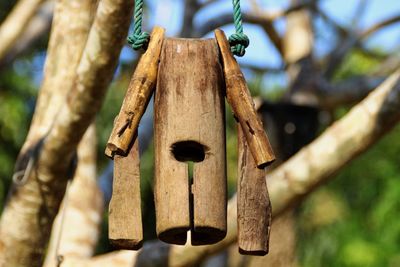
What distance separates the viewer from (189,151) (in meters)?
2.66

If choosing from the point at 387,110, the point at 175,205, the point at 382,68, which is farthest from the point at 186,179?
the point at 382,68

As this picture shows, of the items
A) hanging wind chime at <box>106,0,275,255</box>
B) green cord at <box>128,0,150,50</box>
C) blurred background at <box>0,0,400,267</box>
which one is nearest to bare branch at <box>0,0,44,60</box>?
blurred background at <box>0,0,400,267</box>

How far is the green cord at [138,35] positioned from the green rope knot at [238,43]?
0.74 ft

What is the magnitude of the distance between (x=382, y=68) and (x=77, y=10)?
4446 mm

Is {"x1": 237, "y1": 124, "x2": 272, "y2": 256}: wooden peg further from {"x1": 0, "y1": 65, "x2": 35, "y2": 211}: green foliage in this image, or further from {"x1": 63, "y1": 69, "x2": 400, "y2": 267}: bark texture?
{"x1": 0, "y1": 65, "x2": 35, "y2": 211}: green foliage

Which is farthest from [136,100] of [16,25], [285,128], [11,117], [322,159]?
[11,117]

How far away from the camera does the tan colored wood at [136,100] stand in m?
2.57

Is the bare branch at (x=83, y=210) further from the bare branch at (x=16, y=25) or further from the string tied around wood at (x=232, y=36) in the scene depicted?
the string tied around wood at (x=232, y=36)

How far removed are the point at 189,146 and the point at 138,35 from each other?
0.34m

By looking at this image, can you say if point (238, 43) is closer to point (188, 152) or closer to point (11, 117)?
point (188, 152)

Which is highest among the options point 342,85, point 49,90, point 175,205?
point 342,85

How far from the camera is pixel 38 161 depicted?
4.25 metres

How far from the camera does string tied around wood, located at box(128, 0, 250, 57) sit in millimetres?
2732

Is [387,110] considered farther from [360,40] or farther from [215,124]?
[360,40]
